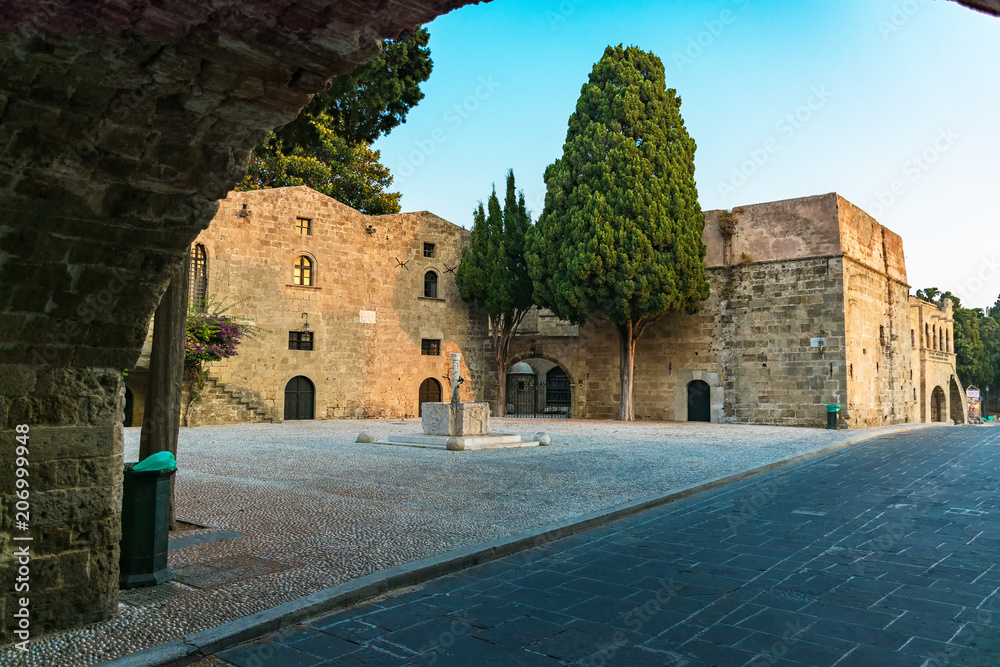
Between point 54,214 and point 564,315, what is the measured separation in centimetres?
1983

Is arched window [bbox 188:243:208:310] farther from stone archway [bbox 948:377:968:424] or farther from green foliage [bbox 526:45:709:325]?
stone archway [bbox 948:377:968:424]

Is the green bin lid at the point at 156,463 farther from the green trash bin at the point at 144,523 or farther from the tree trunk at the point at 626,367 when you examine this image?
the tree trunk at the point at 626,367

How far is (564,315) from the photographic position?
2264cm

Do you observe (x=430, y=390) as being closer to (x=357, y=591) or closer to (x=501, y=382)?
(x=501, y=382)

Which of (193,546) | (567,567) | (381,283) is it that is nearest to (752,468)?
(567,567)

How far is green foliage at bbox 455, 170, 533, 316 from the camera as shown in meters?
24.8

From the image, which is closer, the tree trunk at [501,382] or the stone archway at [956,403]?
the tree trunk at [501,382]

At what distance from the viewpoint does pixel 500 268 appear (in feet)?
81.3

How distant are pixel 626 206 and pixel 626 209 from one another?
0.37 feet

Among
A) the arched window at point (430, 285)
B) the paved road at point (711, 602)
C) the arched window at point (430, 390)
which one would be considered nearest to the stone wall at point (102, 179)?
the paved road at point (711, 602)

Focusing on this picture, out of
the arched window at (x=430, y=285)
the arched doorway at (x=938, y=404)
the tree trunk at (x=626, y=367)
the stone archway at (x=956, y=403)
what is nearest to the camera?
the tree trunk at (x=626, y=367)

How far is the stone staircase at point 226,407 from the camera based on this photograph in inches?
765

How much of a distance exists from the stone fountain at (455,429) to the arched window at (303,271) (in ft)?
33.7

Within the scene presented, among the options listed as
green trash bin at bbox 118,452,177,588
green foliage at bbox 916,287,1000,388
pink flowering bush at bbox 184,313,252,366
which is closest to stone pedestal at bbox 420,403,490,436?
pink flowering bush at bbox 184,313,252,366
